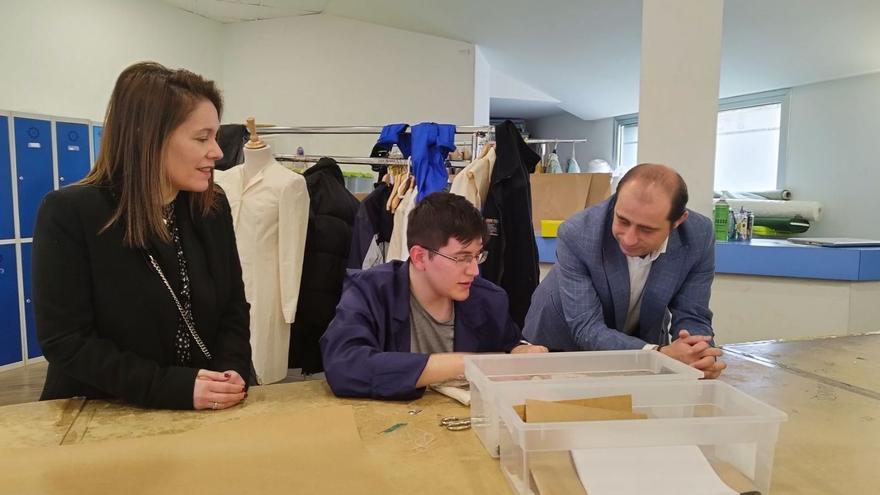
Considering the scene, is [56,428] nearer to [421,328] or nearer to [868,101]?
[421,328]

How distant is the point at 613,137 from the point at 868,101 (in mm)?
2757

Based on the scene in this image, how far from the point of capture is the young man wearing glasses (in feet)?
4.19

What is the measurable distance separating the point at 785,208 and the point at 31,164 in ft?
16.0

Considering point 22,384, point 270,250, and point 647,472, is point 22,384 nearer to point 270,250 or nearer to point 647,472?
point 270,250

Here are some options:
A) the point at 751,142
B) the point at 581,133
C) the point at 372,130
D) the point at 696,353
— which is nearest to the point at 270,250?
the point at 372,130

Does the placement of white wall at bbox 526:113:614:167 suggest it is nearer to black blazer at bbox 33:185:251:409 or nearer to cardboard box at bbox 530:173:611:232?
cardboard box at bbox 530:173:611:232

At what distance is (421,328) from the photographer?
1530mm

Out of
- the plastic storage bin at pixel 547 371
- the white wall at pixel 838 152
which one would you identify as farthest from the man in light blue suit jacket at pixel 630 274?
the white wall at pixel 838 152

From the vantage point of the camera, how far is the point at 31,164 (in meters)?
3.97

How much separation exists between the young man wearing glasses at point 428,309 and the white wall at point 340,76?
3.88 m

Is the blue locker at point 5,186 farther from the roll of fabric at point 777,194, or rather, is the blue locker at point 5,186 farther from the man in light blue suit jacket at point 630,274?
the roll of fabric at point 777,194

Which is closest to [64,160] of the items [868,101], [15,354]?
[15,354]

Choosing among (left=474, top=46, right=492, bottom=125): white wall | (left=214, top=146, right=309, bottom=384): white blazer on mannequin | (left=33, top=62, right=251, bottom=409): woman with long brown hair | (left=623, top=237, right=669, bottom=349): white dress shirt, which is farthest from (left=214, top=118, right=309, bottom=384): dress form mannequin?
(left=474, top=46, right=492, bottom=125): white wall

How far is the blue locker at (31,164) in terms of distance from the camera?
3902 millimetres
